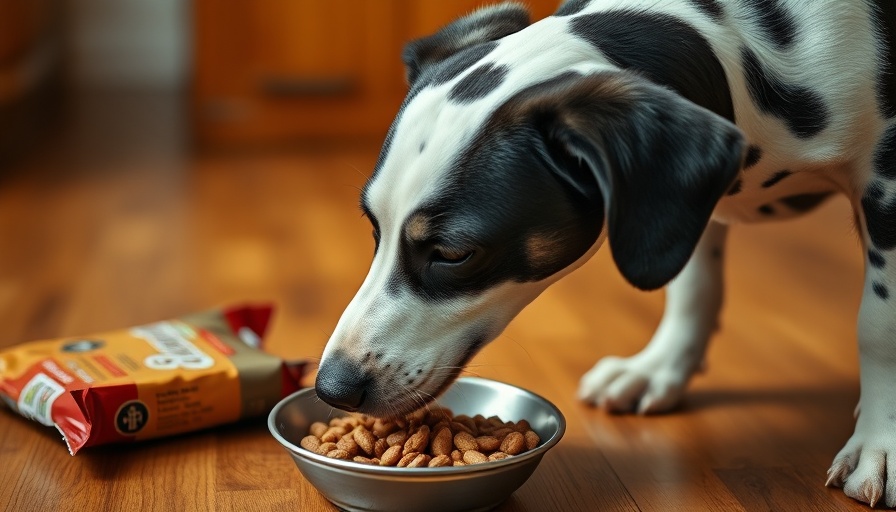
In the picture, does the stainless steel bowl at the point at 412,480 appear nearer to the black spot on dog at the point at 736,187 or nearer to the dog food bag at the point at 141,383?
the dog food bag at the point at 141,383

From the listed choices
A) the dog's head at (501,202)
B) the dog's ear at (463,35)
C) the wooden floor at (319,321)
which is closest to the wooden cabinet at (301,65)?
the wooden floor at (319,321)

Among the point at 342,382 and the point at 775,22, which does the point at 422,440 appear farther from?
the point at 775,22

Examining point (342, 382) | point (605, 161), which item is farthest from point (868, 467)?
point (342, 382)

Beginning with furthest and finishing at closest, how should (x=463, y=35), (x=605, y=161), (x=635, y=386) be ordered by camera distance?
1. (x=635, y=386)
2. (x=463, y=35)
3. (x=605, y=161)

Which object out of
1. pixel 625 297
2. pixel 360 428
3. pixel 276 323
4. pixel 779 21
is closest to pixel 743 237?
pixel 625 297

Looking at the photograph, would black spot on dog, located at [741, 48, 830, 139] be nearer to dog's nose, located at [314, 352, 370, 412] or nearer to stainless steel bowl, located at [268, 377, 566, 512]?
stainless steel bowl, located at [268, 377, 566, 512]

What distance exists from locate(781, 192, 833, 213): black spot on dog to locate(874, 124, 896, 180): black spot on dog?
8.6 inches

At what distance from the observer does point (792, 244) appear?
3002 millimetres

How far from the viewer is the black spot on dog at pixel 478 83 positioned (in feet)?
4.43

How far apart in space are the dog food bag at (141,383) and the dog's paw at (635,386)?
502 mm

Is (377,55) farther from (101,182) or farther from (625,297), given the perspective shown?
(625,297)

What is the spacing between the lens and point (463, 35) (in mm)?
1598

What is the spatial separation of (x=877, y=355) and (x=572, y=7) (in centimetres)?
64

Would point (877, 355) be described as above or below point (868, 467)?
above
